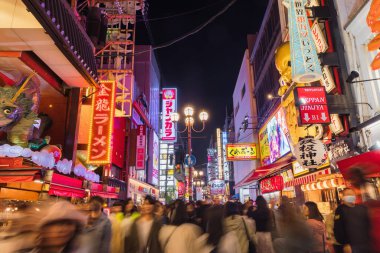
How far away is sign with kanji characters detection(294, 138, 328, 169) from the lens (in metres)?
10.6

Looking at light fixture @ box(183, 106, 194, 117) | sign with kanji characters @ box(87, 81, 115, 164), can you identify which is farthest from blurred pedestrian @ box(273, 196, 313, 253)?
light fixture @ box(183, 106, 194, 117)

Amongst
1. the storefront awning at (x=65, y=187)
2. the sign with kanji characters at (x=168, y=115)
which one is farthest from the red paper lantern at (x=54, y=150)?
the sign with kanji characters at (x=168, y=115)

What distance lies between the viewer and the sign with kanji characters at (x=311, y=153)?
1059cm

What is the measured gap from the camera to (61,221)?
104 inches

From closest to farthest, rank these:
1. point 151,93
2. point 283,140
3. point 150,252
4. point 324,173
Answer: point 150,252 < point 324,173 < point 283,140 < point 151,93

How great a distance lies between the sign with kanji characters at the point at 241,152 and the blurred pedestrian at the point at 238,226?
20.6 m

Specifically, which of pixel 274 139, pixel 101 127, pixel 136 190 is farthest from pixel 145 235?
pixel 136 190

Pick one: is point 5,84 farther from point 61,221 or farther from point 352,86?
point 352,86

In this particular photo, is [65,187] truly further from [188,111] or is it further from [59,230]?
[188,111]

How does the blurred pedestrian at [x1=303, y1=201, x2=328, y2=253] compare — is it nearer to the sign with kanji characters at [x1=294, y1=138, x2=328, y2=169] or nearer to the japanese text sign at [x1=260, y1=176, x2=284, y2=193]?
the sign with kanji characters at [x1=294, y1=138, x2=328, y2=169]

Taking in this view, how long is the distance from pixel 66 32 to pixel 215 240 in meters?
9.61

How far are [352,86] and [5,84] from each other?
1329 centimetres

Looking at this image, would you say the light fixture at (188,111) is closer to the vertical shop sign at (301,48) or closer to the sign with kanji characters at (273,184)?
the sign with kanji characters at (273,184)

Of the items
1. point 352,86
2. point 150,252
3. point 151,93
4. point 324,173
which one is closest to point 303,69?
point 352,86
